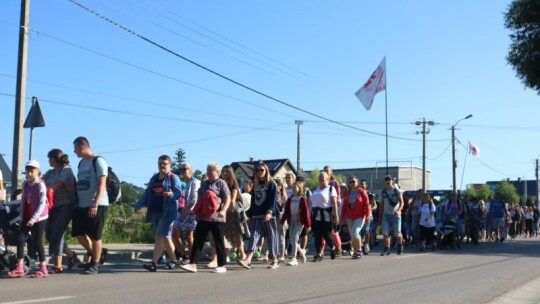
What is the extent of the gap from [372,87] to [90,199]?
23.2 meters

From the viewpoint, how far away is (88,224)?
1018 centimetres

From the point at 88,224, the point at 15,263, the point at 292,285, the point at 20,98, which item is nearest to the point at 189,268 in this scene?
the point at 88,224

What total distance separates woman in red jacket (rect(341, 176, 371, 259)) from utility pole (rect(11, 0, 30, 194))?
288 inches

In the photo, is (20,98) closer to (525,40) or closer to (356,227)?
(356,227)

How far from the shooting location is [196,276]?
1020cm

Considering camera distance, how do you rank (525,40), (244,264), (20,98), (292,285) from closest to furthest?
1. (292,285)
2. (244,264)
3. (20,98)
4. (525,40)

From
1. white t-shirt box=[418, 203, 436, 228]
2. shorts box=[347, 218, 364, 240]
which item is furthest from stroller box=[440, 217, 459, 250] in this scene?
shorts box=[347, 218, 364, 240]

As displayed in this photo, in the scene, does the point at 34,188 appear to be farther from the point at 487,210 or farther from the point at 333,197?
the point at 487,210

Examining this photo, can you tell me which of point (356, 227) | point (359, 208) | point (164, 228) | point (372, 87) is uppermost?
point (372, 87)

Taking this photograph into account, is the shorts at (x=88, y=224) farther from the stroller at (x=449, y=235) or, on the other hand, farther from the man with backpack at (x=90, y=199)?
the stroller at (x=449, y=235)

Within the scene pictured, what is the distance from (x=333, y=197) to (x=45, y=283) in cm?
648

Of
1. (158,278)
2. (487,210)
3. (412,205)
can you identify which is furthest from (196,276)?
(487,210)

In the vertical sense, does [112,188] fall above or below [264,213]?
above

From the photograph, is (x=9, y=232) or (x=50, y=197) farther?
(x=50, y=197)
